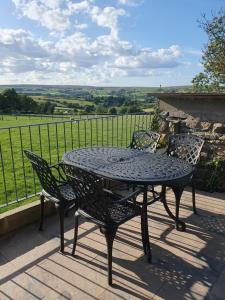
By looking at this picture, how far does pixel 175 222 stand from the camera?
311 centimetres

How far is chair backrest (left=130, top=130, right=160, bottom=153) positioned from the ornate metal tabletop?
60 centimetres

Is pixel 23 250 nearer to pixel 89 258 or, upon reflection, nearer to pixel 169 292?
pixel 89 258

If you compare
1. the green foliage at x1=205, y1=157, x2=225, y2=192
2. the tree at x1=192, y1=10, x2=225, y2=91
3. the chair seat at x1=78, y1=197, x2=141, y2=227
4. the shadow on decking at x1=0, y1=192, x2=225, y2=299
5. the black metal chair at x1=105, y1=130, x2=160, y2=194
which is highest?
the tree at x1=192, y1=10, x2=225, y2=91

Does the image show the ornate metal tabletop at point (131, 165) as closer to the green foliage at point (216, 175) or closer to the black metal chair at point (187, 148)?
the black metal chair at point (187, 148)

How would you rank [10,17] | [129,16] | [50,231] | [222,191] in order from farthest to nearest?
[129,16] < [10,17] < [222,191] < [50,231]

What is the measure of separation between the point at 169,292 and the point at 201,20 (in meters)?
10.3

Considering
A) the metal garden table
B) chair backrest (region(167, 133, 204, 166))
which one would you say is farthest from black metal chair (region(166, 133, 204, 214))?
the metal garden table

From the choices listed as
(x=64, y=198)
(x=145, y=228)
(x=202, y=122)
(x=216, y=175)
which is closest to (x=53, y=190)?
(x=64, y=198)

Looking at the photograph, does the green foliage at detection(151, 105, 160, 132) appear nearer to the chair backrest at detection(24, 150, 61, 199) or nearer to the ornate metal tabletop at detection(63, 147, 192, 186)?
the ornate metal tabletop at detection(63, 147, 192, 186)

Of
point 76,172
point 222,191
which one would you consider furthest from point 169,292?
point 222,191

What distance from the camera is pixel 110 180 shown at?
2.80 metres

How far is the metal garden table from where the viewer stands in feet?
7.78

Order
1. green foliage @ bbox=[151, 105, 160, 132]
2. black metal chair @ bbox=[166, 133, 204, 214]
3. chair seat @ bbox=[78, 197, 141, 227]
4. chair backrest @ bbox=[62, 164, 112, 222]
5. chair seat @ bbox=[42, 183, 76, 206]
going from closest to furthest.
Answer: chair backrest @ bbox=[62, 164, 112, 222] → chair seat @ bbox=[78, 197, 141, 227] → chair seat @ bbox=[42, 183, 76, 206] → black metal chair @ bbox=[166, 133, 204, 214] → green foliage @ bbox=[151, 105, 160, 132]

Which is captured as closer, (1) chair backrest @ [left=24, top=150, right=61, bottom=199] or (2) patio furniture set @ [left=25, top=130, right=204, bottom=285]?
(2) patio furniture set @ [left=25, top=130, right=204, bottom=285]
